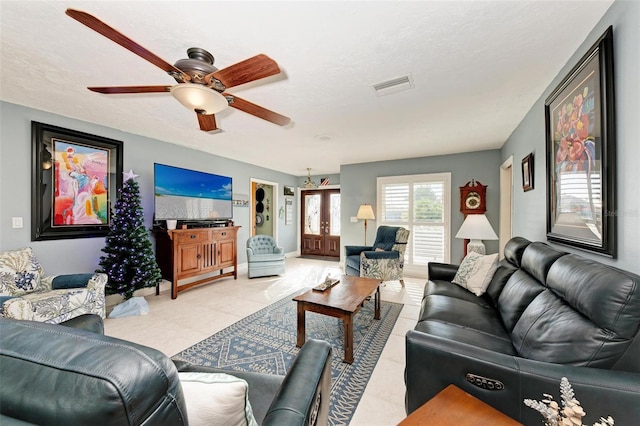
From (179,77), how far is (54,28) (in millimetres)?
853

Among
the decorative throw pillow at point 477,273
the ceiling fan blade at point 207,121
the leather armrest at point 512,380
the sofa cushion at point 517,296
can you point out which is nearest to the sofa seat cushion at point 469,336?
the sofa cushion at point 517,296

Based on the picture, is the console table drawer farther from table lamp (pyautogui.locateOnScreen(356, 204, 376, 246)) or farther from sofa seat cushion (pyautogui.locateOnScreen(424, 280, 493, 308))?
sofa seat cushion (pyautogui.locateOnScreen(424, 280, 493, 308))

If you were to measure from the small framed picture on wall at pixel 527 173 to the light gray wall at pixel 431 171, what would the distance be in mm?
1695

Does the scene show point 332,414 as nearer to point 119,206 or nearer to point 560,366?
point 560,366

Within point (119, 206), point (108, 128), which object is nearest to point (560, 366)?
point (119, 206)

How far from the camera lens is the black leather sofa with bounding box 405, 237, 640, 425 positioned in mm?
955

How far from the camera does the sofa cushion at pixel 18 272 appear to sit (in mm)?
Answer: 2342

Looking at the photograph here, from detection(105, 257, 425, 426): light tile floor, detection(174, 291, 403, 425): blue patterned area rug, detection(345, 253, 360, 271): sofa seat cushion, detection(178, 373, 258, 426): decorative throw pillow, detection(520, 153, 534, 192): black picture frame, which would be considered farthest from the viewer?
detection(345, 253, 360, 271): sofa seat cushion

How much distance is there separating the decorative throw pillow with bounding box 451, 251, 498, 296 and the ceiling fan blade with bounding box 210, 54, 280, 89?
2.52 meters

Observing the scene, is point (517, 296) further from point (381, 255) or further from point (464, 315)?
point (381, 255)

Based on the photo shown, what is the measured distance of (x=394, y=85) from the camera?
87.8 inches

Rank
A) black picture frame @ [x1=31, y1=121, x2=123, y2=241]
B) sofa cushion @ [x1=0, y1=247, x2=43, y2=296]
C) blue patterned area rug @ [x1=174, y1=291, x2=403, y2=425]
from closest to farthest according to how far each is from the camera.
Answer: blue patterned area rug @ [x1=174, y1=291, x2=403, y2=425] < sofa cushion @ [x1=0, y1=247, x2=43, y2=296] < black picture frame @ [x1=31, y1=121, x2=123, y2=241]

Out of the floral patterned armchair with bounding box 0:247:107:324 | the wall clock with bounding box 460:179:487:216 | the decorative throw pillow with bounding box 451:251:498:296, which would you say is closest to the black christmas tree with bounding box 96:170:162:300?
the floral patterned armchair with bounding box 0:247:107:324

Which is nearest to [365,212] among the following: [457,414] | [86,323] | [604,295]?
[604,295]
